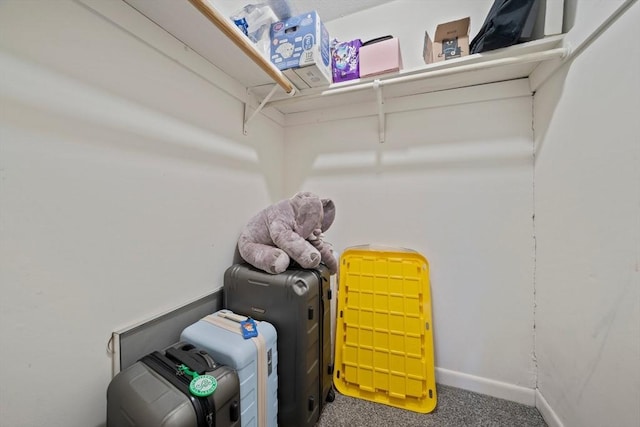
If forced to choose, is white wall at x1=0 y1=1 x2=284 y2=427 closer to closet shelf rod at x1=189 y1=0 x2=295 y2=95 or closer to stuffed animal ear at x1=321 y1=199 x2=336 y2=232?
closet shelf rod at x1=189 y1=0 x2=295 y2=95

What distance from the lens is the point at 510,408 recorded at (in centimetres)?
136

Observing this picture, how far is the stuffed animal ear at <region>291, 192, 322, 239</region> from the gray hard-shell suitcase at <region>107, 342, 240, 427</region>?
0.70 m

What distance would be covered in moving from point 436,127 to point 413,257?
2.93ft

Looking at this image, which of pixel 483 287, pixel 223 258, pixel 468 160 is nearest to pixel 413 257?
pixel 483 287

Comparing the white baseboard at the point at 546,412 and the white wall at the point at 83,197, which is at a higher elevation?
the white wall at the point at 83,197

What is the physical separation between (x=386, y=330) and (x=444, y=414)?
51 centimetres

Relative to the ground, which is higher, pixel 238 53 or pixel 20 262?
pixel 238 53

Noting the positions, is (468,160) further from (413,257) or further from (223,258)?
(223,258)

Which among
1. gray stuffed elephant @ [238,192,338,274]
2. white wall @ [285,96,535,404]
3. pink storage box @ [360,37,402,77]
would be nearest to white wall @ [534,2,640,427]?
white wall @ [285,96,535,404]

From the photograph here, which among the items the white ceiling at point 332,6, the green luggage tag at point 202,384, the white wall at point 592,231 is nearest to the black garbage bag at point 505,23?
the white wall at point 592,231

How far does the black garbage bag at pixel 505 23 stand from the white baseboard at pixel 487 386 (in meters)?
1.93

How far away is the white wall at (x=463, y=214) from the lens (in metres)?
1.42

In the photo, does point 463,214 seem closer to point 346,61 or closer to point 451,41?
point 451,41

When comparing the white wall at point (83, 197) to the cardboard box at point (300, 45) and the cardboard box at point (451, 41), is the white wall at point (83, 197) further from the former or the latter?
the cardboard box at point (451, 41)
